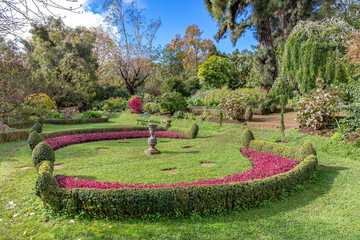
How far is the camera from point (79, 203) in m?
3.39

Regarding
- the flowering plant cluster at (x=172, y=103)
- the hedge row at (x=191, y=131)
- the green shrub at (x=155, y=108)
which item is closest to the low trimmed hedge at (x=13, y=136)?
the hedge row at (x=191, y=131)

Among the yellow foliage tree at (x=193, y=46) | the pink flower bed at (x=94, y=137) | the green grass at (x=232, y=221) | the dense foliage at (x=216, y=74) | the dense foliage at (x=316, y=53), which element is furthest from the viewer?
the yellow foliage tree at (x=193, y=46)

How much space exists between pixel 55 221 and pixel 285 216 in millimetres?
3247

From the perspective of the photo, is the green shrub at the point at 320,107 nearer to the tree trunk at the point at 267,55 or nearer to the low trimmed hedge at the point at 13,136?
the tree trunk at the point at 267,55

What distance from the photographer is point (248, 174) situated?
4.56 metres

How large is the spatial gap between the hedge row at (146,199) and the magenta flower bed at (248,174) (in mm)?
456

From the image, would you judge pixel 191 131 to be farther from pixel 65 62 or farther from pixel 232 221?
pixel 65 62

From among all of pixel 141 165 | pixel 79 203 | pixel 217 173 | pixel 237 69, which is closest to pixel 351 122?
pixel 217 173

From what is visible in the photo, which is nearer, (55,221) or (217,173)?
(55,221)

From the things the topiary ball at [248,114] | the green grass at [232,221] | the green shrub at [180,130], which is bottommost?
the green grass at [232,221]

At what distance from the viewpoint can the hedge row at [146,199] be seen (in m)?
3.31

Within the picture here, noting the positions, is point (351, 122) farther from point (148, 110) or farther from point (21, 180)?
point (148, 110)

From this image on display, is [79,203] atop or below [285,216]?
atop

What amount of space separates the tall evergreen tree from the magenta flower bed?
1151cm
